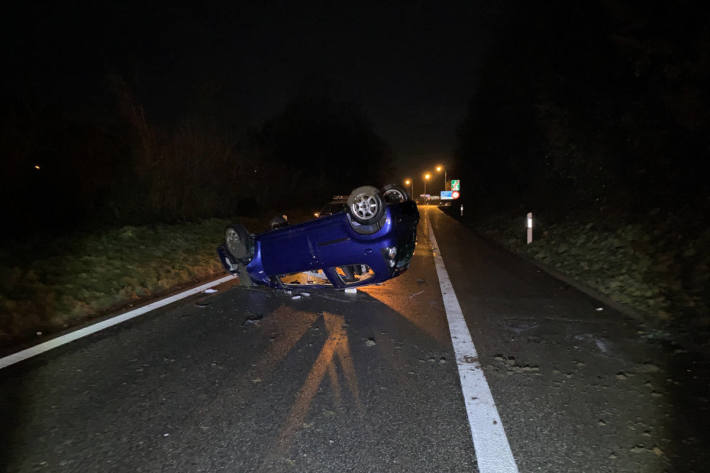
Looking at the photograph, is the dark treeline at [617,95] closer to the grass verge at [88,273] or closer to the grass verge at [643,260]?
the grass verge at [643,260]

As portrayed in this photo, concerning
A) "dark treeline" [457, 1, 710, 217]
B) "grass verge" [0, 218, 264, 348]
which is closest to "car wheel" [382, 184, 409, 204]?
"grass verge" [0, 218, 264, 348]

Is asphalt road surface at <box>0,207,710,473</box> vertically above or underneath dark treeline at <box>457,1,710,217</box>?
underneath

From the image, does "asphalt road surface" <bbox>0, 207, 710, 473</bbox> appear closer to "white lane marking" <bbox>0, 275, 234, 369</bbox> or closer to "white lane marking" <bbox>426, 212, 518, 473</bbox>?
"white lane marking" <bbox>426, 212, 518, 473</bbox>

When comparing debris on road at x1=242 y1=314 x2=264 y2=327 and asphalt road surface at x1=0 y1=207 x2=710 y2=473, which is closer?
asphalt road surface at x1=0 y1=207 x2=710 y2=473

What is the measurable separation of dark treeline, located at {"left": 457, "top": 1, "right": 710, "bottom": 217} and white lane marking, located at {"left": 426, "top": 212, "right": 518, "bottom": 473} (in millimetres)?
6653

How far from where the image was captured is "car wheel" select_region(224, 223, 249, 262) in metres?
6.35

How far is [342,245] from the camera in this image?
18.1 ft

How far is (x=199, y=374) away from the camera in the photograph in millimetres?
3727

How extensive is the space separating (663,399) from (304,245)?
162 inches

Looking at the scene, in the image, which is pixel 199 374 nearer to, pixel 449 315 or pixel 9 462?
pixel 9 462

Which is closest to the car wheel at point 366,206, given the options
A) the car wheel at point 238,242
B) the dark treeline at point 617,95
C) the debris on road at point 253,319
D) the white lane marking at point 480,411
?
the white lane marking at point 480,411

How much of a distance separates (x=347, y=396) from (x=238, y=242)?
3.74 m

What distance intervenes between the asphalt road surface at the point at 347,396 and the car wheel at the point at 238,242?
1109 mm

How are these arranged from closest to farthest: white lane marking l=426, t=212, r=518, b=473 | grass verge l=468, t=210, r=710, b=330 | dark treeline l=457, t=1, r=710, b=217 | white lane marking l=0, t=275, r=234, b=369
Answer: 1. white lane marking l=426, t=212, r=518, b=473
2. white lane marking l=0, t=275, r=234, b=369
3. grass verge l=468, t=210, r=710, b=330
4. dark treeline l=457, t=1, r=710, b=217
